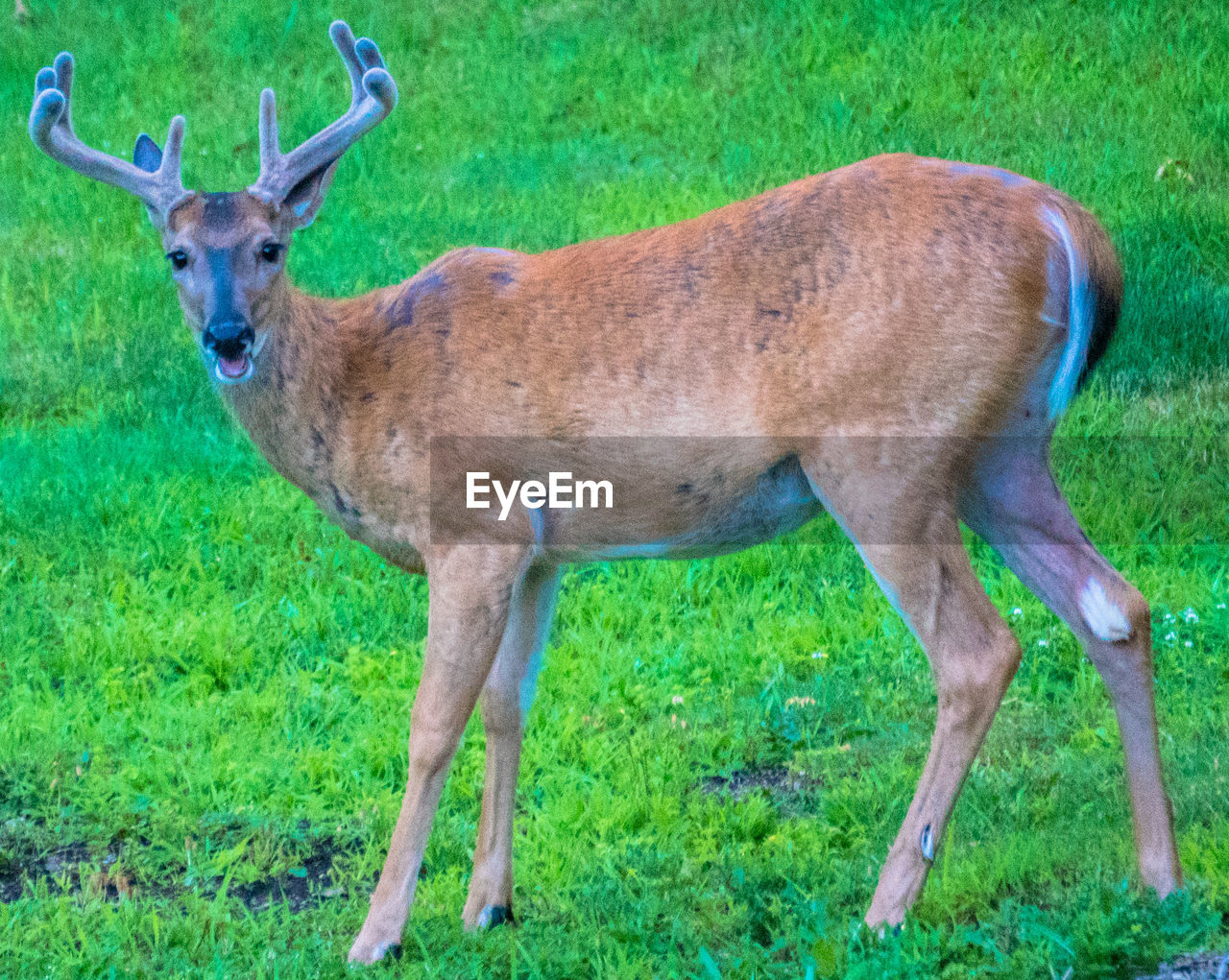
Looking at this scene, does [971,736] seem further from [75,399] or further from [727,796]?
[75,399]

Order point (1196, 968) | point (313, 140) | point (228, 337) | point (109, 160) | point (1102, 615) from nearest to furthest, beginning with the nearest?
1. point (1196, 968)
2. point (1102, 615)
3. point (228, 337)
4. point (109, 160)
5. point (313, 140)

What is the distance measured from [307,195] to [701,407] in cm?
138

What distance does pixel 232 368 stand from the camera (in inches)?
178

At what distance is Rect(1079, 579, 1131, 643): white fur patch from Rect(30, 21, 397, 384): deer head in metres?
2.39

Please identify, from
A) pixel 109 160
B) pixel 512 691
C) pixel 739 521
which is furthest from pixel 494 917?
pixel 109 160

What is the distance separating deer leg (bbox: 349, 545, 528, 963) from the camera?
450 cm

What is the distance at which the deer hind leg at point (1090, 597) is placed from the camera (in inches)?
165

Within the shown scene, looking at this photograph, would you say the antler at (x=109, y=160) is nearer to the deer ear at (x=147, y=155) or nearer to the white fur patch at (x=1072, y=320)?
the deer ear at (x=147, y=155)

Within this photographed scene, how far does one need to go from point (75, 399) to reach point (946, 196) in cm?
589

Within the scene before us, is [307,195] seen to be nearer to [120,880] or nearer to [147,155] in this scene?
[147,155]

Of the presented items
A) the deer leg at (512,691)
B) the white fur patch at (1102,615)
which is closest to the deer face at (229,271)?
the deer leg at (512,691)

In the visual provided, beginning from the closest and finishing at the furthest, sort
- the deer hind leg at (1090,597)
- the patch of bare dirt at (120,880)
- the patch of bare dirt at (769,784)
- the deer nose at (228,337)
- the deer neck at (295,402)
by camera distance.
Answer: the deer hind leg at (1090,597), the deer nose at (228,337), the deer neck at (295,402), the patch of bare dirt at (120,880), the patch of bare dirt at (769,784)

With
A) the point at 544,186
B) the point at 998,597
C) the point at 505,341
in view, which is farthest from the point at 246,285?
the point at 544,186

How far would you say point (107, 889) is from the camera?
4961 millimetres
